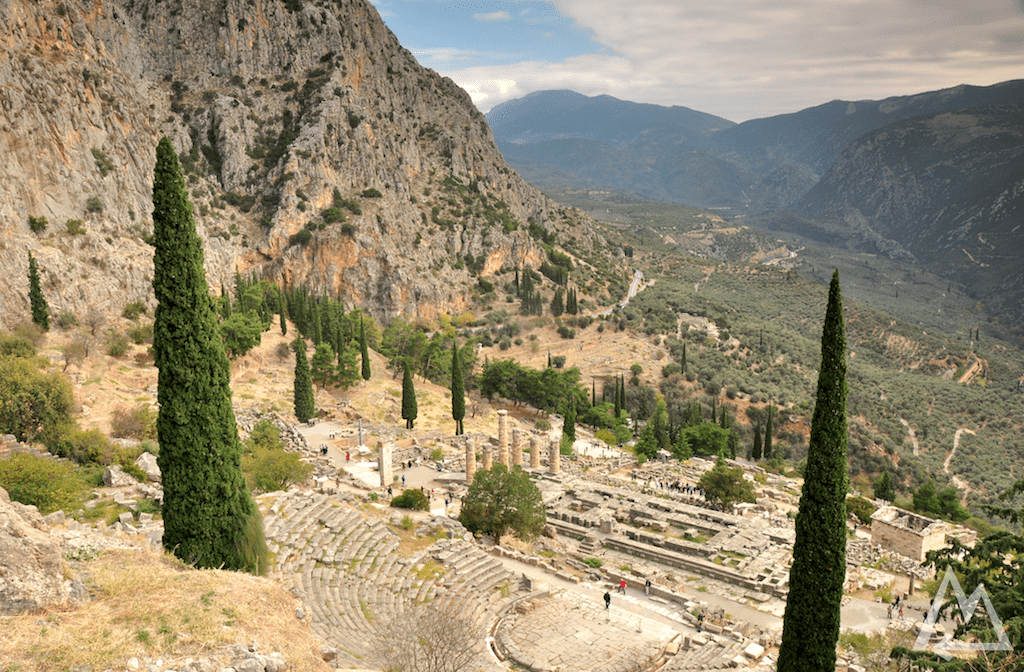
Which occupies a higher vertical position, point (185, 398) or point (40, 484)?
point (185, 398)

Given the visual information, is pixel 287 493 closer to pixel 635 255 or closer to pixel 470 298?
pixel 470 298

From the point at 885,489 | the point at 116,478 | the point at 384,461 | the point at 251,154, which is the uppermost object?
the point at 251,154

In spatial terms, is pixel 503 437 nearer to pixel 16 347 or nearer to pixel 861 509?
pixel 861 509

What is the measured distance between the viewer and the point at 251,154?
303 ft

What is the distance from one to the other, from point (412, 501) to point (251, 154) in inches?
2938

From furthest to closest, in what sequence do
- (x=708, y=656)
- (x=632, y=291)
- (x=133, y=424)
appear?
(x=632, y=291), (x=133, y=424), (x=708, y=656)

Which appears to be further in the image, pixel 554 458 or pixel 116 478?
pixel 554 458

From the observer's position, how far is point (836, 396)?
1568cm

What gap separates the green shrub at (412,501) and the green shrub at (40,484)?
50.7ft

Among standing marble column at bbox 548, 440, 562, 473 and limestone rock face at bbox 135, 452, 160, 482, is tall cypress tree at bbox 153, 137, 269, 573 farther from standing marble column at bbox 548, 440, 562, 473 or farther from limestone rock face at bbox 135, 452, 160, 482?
standing marble column at bbox 548, 440, 562, 473

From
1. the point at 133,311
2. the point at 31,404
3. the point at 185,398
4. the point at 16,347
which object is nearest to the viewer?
the point at 185,398

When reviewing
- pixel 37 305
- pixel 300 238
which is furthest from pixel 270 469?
pixel 300 238

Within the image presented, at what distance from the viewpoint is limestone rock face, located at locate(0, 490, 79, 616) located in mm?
11609

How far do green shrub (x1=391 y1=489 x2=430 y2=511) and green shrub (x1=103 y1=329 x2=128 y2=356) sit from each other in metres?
23.8
